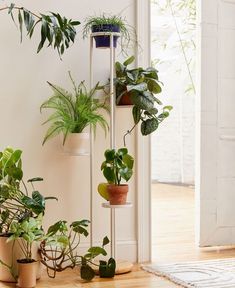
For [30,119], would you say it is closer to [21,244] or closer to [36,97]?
[36,97]

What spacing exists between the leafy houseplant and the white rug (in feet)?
2.94

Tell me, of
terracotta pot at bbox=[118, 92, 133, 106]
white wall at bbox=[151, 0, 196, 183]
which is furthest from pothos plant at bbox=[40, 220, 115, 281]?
white wall at bbox=[151, 0, 196, 183]

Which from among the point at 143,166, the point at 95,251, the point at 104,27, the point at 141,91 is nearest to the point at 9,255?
the point at 95,251

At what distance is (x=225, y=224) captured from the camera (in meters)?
4.46

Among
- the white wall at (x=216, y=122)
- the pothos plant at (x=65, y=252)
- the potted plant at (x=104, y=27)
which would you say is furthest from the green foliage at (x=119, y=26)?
the pothos plant at (x=65, y=252)

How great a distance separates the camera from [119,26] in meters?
3.66

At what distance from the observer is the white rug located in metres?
3.38

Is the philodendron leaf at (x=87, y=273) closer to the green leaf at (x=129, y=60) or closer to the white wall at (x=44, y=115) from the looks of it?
the white wall at (x=44, y=115)

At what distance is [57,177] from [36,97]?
1.81ft

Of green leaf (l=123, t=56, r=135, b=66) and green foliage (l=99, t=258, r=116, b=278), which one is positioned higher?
green leaf (l=123, t=56, r=135, b=66)

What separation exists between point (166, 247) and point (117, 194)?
1.12 m

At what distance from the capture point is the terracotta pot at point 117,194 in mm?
3543

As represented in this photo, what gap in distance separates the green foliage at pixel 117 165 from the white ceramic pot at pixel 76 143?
0.71 ft

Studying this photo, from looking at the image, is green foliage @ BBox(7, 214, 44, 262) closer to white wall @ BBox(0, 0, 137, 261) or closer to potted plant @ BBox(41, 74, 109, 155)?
white wall @ BBox(0, 0, 137, 261)
